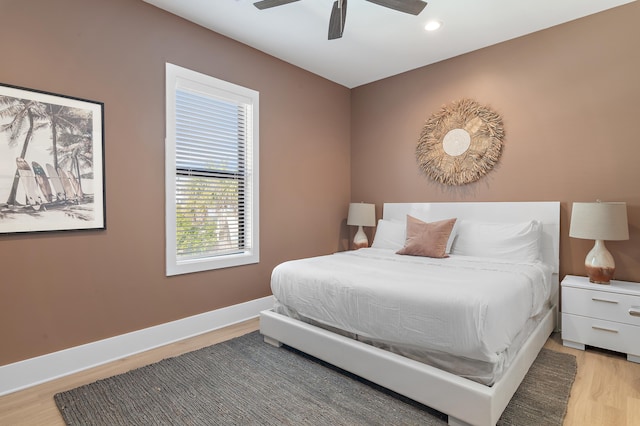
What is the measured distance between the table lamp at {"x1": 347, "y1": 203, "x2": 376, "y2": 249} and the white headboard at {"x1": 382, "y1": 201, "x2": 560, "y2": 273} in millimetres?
338

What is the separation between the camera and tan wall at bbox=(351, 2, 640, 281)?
9.15ft

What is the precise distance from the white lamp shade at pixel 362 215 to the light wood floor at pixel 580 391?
219 centimetres

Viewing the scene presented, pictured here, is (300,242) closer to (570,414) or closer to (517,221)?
(517,221)

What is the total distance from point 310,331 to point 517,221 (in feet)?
7.79

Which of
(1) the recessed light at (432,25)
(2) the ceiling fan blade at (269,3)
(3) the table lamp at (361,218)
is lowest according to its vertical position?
(3) the table lamp at (361,218)

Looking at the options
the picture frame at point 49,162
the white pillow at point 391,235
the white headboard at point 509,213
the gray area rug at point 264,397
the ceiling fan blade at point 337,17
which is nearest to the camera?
the gray area rug at point 264,397

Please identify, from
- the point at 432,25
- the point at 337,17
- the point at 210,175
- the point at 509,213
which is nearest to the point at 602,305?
the point at 509,213

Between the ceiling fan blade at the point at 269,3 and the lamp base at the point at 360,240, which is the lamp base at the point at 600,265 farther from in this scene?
the ceiling fan blade at the point at 269,3

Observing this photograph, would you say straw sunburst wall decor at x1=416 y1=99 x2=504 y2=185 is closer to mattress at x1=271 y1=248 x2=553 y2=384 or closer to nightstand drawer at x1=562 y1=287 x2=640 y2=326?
mattress at x1=271 y1=248 x2=553 y2=384

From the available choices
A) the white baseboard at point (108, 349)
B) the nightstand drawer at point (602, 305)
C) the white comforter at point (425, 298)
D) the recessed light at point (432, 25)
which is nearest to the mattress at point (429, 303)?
the white comforter at point (425, 298)

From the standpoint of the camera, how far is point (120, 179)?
2600 millimetres

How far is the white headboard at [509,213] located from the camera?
3.11 m

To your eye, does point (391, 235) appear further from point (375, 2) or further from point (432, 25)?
point (375, 2)

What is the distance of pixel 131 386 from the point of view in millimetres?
2137
